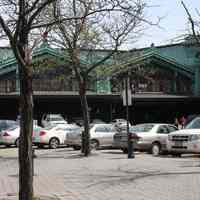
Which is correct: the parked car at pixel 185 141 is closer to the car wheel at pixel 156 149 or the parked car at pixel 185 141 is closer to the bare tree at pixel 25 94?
the car wheel at pixel 156 149

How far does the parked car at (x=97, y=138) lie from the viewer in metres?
30.5

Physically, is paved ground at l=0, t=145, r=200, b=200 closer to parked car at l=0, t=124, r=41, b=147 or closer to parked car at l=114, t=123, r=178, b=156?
parked car at l=114, t=123, r=178, b=156

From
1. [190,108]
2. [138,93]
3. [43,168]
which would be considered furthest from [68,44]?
[190,108]

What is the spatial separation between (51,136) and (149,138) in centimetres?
836

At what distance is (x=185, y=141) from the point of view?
75.6 ft

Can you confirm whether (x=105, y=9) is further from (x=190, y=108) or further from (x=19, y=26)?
(x=190, y=108)

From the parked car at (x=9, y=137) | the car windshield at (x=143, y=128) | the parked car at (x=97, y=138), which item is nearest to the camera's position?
the car windshield at (x=143, y=128)

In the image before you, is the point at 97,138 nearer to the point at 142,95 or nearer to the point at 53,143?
the point at 53,143

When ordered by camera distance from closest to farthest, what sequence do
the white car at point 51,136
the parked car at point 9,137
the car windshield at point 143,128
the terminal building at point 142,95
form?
the car windshield at point 143,128, the white car at point 51,136, the parked car at point 9,137, the terminal building at point 142,95

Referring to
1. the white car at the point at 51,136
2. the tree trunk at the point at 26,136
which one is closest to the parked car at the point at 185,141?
the white car at the point at 51,136

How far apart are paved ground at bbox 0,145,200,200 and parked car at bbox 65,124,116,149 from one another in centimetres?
932

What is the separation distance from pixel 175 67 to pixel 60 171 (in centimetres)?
4674

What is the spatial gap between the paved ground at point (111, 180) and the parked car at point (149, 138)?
526 cm

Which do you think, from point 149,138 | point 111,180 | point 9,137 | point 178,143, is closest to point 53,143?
point 9,137
